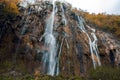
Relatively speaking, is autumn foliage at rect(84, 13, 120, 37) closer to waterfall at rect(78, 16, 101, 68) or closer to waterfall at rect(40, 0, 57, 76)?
waterfall at rect(78, 16, 101, 68)

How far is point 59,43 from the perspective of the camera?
46500 mm

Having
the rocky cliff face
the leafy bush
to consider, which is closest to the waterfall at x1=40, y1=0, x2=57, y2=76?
the rocky cliff face

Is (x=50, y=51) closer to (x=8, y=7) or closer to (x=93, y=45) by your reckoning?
(x=93, y=45)

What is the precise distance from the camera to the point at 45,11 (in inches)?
2004

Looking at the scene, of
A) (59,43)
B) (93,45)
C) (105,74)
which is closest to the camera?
(105,74)

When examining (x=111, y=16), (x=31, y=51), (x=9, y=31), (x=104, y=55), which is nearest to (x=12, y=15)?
(x=9, y=31)

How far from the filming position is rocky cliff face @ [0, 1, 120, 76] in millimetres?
44906

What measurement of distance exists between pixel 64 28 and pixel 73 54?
485 cm

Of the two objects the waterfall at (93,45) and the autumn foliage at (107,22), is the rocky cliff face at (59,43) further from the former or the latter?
the autumn foliage at (107,22)

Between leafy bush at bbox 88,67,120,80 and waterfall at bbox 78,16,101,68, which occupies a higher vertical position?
waterfall at bbox 78,16,101,68

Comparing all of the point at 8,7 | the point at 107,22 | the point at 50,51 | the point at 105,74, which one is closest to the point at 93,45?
the point at 50,51

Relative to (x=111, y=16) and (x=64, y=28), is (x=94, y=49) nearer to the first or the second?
(x=64, y=28)


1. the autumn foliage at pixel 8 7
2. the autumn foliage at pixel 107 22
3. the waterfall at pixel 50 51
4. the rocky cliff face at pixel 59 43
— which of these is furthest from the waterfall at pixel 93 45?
the autumn foliage at pixel 8 7

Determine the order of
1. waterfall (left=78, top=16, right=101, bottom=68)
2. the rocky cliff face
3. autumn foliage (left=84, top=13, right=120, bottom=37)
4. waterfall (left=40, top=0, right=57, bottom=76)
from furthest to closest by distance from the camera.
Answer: autumn foliage (left=84, top=13, right=120, bottom=37) → waterfall (left=78, top=16, right=101, bottom=68) → the rocky cliff face → waterfall (left=40, top=0, right=57, bottom=76)
